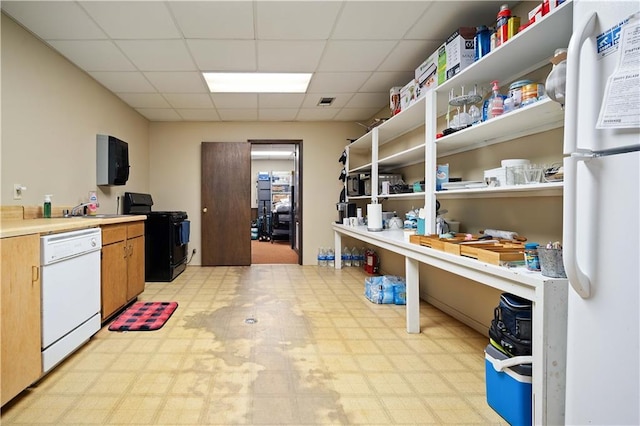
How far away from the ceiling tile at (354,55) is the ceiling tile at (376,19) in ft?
0.33

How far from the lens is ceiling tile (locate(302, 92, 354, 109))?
4.11 m

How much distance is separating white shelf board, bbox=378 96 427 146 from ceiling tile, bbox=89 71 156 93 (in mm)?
2744

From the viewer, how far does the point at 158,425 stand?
144cm

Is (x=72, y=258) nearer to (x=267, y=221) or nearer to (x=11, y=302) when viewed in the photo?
(x=11, y=302)

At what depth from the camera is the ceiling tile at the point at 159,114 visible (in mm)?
4641

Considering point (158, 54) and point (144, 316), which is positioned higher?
point (158, 54)

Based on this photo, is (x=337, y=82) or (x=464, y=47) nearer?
(x=464, y=47)

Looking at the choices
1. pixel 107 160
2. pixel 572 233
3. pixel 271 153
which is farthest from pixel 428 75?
pixel 271 153

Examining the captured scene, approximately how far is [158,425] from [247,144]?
4354 millimetres

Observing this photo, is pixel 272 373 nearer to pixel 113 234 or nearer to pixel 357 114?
pixel 113 234

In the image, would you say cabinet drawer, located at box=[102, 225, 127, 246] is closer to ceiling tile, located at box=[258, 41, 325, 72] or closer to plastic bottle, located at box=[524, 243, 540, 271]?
ceiling tile, located at box=[258, 41, 325, 72]

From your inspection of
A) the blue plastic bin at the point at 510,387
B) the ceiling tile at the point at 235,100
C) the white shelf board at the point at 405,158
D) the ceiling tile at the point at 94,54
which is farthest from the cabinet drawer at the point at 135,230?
the blue plastic bin at the point at 510,387

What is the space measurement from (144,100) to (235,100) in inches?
47.1

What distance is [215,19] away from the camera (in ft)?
7.95
